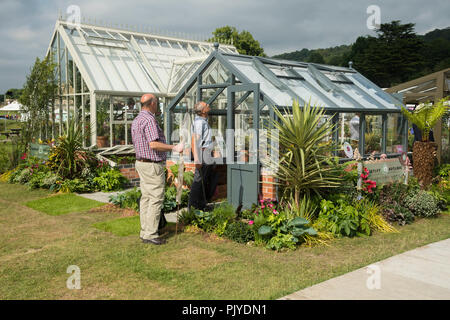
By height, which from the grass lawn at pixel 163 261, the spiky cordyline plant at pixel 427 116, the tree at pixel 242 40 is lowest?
the grass lawn at pixel 163 261

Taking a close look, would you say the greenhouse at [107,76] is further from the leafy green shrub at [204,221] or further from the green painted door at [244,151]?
the leafy green shrub at [204,221]

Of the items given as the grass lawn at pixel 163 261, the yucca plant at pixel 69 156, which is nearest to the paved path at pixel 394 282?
the grass lawn at pixel 163 261

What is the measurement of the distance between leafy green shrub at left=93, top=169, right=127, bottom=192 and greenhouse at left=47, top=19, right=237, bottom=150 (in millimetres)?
1429

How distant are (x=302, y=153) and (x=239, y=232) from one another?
1446mm

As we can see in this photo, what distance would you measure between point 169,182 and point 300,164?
3.13 meters

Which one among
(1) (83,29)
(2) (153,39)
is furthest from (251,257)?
(2) (153,39)

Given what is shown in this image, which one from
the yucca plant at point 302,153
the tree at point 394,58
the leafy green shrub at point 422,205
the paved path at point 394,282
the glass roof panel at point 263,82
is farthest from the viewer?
the tree at point 394,58

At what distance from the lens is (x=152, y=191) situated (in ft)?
17.3

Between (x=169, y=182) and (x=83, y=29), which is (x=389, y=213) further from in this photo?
(x=83, y=29)

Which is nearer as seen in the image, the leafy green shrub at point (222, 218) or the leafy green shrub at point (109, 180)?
the leafy green shrub at point (222, 218)

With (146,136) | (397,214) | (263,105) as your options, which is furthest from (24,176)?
(397,214)

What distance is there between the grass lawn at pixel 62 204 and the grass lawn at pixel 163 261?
2.77ft

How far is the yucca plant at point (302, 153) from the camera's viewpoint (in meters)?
5.68

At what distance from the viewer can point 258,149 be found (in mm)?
6148
